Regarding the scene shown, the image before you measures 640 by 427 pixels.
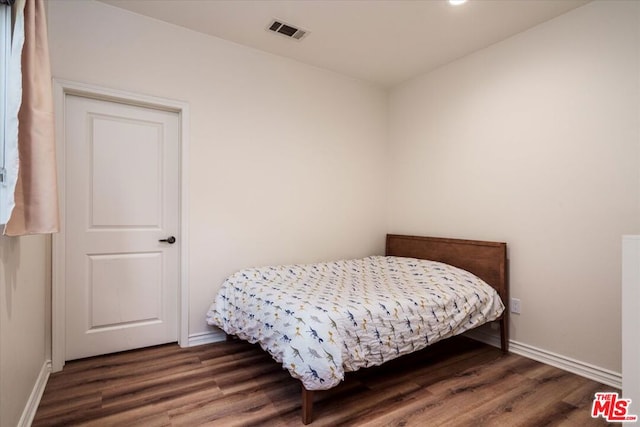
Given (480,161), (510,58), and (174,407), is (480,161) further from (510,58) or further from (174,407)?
(174,407)

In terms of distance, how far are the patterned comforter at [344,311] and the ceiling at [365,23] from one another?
197 centimetres

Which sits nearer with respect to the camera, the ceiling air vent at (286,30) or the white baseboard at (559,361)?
the white baseboard at (559,361)

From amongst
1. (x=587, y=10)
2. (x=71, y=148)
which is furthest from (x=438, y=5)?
(x=71, y=148)

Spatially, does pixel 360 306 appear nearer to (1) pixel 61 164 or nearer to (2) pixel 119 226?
(2) pixel 119 226

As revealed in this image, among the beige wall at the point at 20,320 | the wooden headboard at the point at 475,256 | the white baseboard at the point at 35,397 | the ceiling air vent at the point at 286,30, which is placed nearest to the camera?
the beige wall at the point at 20,320

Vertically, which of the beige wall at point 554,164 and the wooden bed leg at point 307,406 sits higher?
the beige wall at point 554,164

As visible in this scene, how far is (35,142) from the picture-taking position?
150cm

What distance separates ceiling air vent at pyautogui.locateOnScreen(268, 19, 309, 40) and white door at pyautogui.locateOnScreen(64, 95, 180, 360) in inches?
43.8

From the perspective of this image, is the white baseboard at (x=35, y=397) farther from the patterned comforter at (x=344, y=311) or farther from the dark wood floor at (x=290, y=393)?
the patterned comforter at (x=344, y=311)

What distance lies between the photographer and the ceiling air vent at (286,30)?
2.69m

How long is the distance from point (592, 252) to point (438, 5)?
2.07 meters

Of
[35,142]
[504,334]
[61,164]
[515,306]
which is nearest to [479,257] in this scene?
[515,306]

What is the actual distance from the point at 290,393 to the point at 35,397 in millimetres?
1433

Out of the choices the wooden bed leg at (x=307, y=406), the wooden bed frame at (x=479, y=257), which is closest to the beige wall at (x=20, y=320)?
the wooden bed leg at (x=307, y=406)
